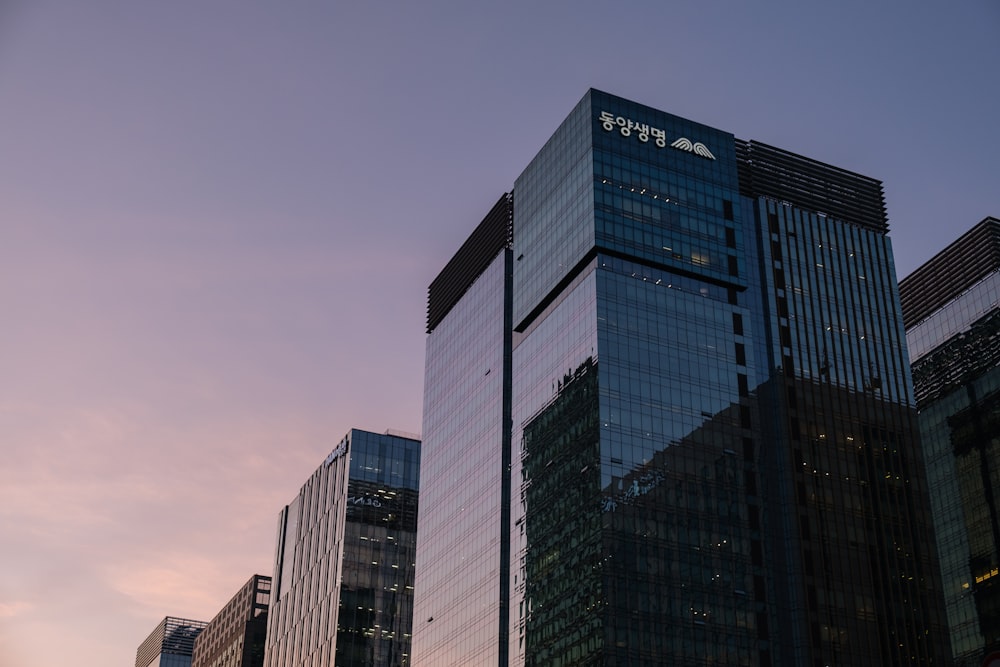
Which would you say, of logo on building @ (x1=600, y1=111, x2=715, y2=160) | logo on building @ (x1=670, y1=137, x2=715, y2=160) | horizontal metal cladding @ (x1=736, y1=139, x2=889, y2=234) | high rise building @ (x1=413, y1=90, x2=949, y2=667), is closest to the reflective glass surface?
high rise building @ (x1=413, y1=90, x2=949, y2=667)

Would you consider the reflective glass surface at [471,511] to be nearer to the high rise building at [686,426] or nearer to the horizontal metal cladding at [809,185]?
the high rise building at [686,426]

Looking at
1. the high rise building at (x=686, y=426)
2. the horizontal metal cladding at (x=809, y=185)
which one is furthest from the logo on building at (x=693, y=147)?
the horizontal metal cladding at (x=809, y=185)

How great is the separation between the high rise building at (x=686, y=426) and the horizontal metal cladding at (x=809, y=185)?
0.36 meters

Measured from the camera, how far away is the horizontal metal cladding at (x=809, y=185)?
177250 millimetres

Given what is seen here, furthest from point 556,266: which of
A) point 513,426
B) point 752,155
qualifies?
point 752,155

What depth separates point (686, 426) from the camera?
152375 millimetres

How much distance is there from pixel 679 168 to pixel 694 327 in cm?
2487

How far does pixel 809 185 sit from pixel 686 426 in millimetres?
49873

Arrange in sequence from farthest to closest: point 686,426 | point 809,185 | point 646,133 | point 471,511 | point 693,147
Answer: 1. point 471,511
2. point 809,185
3. point 693,147
4. point 646,133
5. point 686,426

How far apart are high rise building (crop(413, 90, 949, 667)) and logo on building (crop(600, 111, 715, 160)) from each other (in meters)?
0.36

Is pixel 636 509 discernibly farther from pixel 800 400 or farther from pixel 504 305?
pixel 504 305

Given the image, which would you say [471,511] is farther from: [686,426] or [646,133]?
[646,133]

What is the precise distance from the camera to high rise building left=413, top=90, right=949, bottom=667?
Answer: 5655 inches

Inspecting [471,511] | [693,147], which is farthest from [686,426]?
[693,147]
